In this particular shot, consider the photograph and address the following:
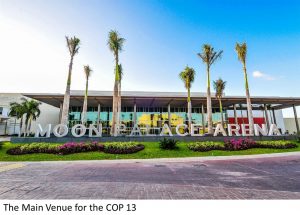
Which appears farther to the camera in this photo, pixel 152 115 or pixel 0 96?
pixel 0 96

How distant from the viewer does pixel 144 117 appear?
41.4m

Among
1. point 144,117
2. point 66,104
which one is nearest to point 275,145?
point 66,104

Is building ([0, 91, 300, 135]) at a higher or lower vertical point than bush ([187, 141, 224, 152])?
higher

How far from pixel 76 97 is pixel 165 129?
20.9m

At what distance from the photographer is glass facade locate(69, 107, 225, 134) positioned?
134ft

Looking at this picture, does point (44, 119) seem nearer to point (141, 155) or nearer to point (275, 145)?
point (141, 155)

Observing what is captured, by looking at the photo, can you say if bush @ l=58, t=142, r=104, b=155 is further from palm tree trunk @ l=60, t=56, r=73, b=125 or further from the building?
the building

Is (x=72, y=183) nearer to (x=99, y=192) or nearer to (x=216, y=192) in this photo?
(x=99, y=192)

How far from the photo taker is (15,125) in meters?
47.1

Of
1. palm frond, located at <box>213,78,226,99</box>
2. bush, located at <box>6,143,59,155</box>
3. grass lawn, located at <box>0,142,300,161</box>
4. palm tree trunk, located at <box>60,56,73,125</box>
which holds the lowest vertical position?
grass lawn, located at <box>0,142,300,161</box>

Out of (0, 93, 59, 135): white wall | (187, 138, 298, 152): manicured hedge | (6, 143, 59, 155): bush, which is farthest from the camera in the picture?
(0, 93, 59, 135): white wall

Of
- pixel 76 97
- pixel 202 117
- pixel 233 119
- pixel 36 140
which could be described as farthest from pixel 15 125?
pixel 233 119

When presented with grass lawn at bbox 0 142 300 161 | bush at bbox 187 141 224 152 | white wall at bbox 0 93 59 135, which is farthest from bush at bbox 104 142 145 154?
white wall at bbox 0 93 59 135

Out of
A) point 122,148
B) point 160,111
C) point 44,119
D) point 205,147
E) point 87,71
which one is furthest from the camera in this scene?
point 44,119
